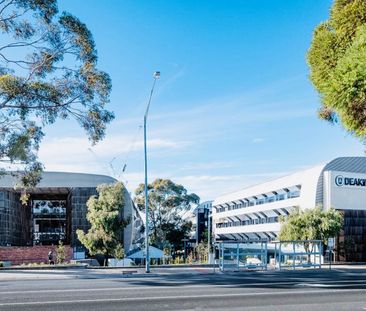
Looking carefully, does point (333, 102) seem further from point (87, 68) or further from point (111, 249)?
point (111, 249)

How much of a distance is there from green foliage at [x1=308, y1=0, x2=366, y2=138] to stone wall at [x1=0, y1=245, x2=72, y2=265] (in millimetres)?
35095

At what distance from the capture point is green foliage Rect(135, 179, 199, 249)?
A: 69.9 meters

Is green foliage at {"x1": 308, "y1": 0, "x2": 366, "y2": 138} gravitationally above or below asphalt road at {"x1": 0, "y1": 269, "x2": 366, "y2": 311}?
above

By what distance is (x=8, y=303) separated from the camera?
11711 mm

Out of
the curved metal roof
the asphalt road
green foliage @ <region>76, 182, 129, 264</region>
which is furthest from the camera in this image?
the curved metal roof

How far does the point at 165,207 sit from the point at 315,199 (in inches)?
958

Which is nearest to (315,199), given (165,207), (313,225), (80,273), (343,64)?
(313,225)

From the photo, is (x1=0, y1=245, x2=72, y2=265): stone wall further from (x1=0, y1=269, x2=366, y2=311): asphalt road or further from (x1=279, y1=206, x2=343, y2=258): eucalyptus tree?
(x1=0, y1=269, x2=366, y2=311): asphalt road

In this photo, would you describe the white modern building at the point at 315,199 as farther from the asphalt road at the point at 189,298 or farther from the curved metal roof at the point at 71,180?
the asphalt road at the point at 189,298

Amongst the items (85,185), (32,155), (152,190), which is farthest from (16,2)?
(152,190)

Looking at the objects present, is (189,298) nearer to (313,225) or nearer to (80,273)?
(80,273)

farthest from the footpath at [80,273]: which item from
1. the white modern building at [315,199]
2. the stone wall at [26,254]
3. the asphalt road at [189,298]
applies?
the white modern building at [315,199]

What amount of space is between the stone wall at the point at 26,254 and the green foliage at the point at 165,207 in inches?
1103

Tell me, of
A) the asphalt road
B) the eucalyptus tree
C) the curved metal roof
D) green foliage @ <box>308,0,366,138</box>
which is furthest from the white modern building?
green foliage @ <box>308,0,366,138</box>
